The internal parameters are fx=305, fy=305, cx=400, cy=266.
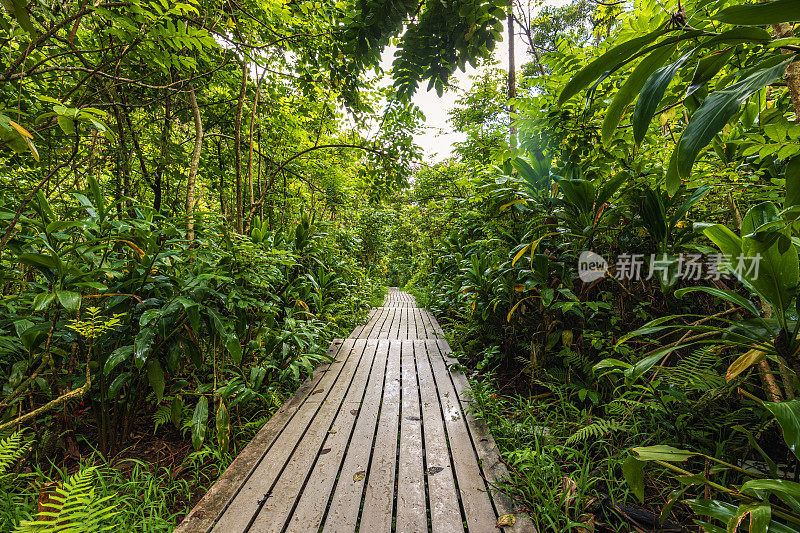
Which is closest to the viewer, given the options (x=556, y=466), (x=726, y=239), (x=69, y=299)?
(x=726, y=239)

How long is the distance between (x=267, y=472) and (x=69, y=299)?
3.60ft

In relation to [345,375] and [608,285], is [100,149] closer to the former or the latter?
[345,375]

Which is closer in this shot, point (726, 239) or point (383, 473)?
point (726, 239)

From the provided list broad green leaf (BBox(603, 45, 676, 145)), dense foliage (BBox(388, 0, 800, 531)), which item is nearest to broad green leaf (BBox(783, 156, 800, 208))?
dense foliage (BBox(388, 0, 800, 531))

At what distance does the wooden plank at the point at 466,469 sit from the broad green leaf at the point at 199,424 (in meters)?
1.23

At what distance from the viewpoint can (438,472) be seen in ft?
4.66

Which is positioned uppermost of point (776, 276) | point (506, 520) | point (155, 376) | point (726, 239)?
point (726, 239)

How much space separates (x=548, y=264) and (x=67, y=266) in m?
2.43

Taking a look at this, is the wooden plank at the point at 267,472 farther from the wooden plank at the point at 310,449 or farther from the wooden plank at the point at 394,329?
the wooden plank at the point at 394,329

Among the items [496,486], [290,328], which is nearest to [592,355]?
[496,486]

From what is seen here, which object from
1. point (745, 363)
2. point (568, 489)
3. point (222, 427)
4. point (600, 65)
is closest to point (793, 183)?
point (600, 65)

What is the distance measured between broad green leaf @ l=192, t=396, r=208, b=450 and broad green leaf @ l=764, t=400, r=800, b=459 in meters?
2.05

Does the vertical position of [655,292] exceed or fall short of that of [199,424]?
it exceeds it

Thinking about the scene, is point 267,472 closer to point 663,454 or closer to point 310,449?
point 310,449
